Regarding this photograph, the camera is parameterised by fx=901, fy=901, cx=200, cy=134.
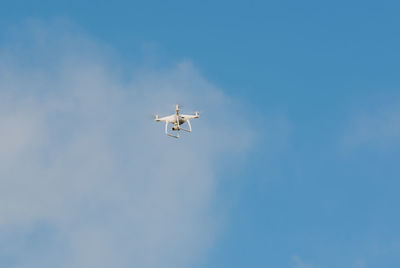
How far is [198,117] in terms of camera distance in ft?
579

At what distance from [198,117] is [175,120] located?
513cm

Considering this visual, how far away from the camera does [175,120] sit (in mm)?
173875
